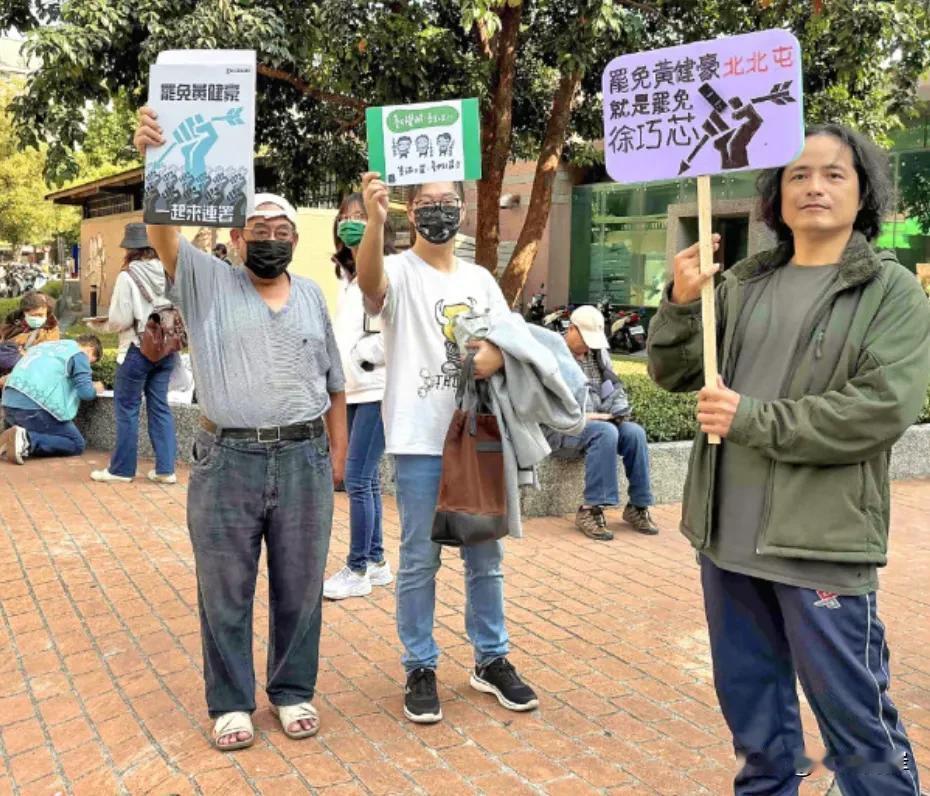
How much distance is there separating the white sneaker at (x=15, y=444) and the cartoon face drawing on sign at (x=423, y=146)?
5946 mm

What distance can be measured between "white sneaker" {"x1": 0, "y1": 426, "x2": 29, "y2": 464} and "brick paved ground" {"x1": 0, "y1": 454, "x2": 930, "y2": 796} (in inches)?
84.3

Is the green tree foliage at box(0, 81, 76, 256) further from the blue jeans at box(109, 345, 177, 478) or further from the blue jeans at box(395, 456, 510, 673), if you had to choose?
the blue jeans at box(395, 456, 510, 673)

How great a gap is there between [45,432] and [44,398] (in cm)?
33

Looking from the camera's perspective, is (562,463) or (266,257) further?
(562,463)

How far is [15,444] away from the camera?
Result: 8.06 meters

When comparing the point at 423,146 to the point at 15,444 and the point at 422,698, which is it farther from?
the point at 15,444

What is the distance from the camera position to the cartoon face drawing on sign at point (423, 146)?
3.43 meters

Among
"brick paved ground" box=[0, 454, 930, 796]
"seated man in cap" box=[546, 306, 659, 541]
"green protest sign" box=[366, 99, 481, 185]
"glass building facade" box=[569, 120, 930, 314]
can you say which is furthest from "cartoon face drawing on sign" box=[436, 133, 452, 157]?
"glass building facade" box=[569, 120, 930, 314]

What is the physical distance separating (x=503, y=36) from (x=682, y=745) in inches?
325

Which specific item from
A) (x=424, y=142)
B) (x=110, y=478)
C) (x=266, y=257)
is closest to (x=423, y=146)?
(x=424, y=142)

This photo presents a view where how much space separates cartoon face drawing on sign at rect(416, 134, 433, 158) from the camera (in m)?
3.43

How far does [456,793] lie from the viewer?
3.05 metres

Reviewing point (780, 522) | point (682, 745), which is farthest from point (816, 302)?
A: point (682, 745)

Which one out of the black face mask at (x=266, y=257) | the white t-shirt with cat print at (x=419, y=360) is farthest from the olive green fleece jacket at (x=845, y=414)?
the black face mask at (x=266, y=257)
